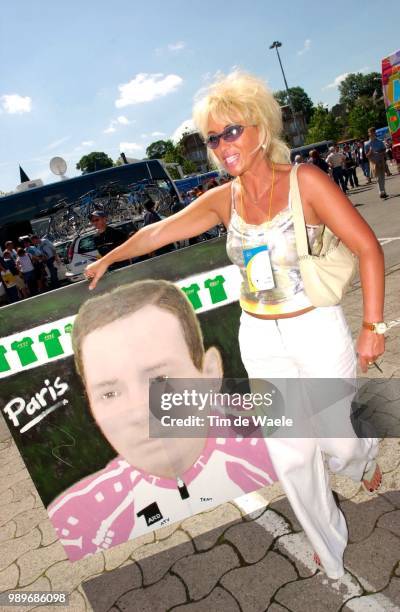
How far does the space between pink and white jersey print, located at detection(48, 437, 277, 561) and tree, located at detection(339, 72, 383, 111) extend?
12070 centimetres

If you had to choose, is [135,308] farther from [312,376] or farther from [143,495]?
[143,495]

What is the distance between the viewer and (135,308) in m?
2.11

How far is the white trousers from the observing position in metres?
1.80

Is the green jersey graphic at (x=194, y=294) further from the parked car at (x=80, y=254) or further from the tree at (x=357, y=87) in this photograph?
the tree at (x=357, y=87)

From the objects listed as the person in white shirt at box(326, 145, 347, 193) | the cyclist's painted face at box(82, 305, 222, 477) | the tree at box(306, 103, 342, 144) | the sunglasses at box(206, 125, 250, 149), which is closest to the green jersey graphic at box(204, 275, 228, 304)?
the cyclist's painted face at box(82, 305, 222, 477)

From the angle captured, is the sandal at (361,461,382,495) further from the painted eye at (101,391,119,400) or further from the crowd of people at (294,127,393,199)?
the crowd of people at (294,127,393,199)

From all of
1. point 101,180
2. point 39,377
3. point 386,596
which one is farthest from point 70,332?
point 101,180

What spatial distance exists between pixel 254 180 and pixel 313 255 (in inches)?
16.1

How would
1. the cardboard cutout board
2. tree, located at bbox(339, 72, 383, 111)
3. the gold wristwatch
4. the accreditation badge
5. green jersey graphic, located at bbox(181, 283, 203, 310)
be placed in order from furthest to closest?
tree, located at bbox(339, 72, 383, 111) < green jersey graphic, located at bbox(181, 283, 203, 310) < the cardboard cutout board < the accreditation badge < the gold wristwatch

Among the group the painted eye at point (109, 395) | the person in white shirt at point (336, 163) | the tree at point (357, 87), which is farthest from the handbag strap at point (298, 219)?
the tree at point (357, 87)

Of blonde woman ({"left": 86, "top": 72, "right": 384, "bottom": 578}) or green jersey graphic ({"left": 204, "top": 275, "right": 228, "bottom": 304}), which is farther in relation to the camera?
green jersey graphic ({"left": 204, "top": 275, "right": 228, "bottom": 304})

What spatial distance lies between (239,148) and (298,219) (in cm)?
37

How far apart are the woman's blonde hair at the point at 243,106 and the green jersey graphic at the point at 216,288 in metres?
0.67

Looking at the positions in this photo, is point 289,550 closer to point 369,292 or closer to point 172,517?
point 172,517
